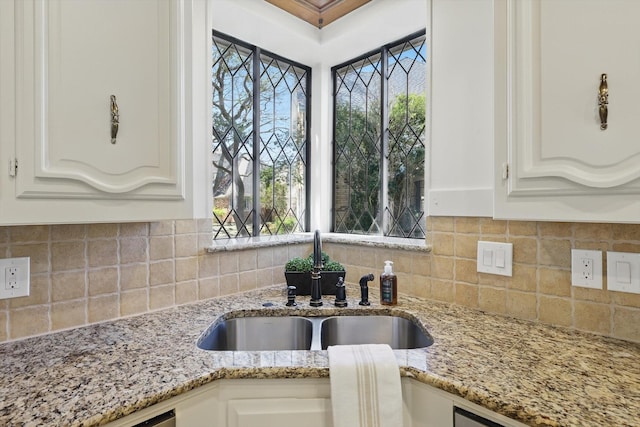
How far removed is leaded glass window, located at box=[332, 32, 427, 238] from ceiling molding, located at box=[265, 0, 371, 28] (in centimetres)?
30

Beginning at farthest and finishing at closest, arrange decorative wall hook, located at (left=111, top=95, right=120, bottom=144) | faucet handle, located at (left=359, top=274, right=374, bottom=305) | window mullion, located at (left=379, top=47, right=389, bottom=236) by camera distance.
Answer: window mullion, located at (left=379, top=47, right=389, bottom=236), faucet handle, located at (left=359, top=274, right=374, bottom=305), decorative wall hook, located at (left=111, top=95, right=120, bottom=144)

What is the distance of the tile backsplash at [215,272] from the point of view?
1.08 metres

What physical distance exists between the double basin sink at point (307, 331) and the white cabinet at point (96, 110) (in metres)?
0.56

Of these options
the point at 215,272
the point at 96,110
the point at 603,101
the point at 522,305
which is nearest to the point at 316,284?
the point at 215,272

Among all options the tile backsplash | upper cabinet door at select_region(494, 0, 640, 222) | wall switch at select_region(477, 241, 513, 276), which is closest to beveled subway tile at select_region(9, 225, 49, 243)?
the tile backsplash

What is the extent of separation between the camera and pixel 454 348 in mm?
1019

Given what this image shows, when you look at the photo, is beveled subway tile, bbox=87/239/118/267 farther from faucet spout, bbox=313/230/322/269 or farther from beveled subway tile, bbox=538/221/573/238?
beveled subway tile, bbox=538/221/573/238

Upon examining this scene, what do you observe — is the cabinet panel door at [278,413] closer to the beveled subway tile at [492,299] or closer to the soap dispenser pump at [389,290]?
the soap dispenser pump at [389,290]

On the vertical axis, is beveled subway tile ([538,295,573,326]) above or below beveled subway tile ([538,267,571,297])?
below

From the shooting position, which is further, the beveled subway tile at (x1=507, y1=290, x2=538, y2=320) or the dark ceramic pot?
the dark ceramic pot

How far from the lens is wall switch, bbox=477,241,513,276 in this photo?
1.27 m

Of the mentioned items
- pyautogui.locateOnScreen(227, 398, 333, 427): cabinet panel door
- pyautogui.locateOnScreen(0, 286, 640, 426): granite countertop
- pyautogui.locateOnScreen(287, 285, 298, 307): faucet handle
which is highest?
pyautogui.locateOnScreen(287, 285, 298, 307): faucet handle

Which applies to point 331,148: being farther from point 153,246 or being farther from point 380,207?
point 153,246

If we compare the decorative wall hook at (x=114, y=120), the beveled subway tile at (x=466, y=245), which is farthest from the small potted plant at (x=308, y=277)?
the decorative wall hook at (x=114, y=120)
